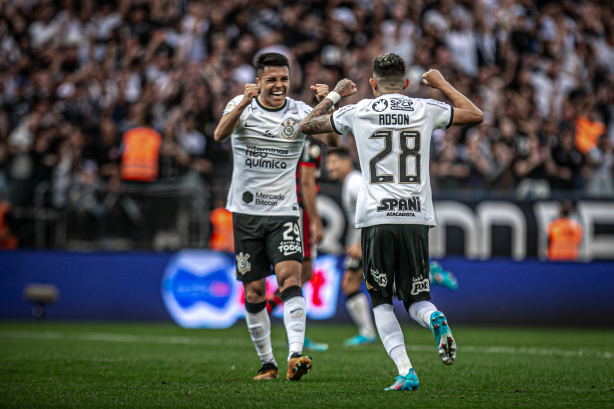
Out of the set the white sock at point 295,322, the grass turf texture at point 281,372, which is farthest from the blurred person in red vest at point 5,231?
the white sock at point 295,322

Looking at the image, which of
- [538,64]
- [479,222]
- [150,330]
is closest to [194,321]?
[150,330]

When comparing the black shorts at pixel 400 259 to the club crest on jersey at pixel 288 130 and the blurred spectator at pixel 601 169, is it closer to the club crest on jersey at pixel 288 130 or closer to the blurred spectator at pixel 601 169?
the club crest on jersey at pixel 288 130

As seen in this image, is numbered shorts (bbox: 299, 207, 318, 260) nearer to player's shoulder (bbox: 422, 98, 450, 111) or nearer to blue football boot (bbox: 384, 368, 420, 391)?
player's shoulder (bbox: 422, 98, 450, 111)

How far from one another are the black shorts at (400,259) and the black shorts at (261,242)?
118 cm

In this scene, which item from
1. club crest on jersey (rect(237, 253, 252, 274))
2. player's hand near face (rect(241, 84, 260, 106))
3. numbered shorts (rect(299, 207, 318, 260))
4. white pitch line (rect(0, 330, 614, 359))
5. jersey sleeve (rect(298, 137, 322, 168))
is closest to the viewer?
player's hand near face (rect(241, 84, 260, 106))

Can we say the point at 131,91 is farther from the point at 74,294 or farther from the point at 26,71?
the point at 74,294

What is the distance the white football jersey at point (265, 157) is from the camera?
23.3ft

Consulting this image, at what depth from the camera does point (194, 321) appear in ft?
47.8

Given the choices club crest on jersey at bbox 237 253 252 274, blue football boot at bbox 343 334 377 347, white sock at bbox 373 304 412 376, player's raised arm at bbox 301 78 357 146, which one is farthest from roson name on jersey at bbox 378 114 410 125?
blue football boot at bbox 343 334 377 347

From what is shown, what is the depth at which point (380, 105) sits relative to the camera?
598 centimetres

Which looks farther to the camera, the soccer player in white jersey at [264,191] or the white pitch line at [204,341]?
the white pitch line at [204,341]

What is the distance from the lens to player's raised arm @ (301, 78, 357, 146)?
620cm

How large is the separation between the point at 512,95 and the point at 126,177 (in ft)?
25.9

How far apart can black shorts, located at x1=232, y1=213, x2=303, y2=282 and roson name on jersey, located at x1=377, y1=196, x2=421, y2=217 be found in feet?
4.32
